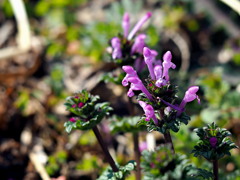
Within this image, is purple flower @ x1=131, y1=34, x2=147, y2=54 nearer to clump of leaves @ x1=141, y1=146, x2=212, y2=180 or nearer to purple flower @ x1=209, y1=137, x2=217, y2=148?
purple flower @ x1=209, y1=137, x2=217, y2=148

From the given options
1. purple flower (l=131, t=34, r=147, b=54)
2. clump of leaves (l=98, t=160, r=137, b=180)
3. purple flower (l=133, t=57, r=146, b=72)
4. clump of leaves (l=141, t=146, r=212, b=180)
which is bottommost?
clump of leaves (l=141, t=146, r=212, b=180)

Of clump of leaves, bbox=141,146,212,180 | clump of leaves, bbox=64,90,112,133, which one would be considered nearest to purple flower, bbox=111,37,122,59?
clump of leaves, bbox=64,90,112,133

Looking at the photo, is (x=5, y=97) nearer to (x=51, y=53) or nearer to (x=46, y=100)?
(x=46, y=100)

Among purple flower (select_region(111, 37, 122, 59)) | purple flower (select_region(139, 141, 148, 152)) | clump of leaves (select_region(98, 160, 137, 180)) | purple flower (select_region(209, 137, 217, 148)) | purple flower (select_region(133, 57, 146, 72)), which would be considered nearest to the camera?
purple flower (select_region(209, 137, 217, 148))

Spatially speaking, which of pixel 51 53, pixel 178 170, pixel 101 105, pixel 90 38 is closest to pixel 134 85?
pixel 101 105

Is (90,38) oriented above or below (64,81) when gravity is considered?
above

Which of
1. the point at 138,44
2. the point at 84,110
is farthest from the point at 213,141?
the point at 138,44
